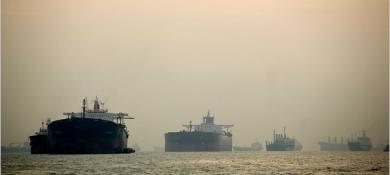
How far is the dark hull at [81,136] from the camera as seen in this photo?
101 m

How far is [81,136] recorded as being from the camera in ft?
332

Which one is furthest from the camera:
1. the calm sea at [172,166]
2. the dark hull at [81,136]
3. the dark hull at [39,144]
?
the dark hull at [39,144]

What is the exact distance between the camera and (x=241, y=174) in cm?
5753

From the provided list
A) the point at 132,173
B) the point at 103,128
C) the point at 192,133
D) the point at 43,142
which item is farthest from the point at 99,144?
the point at 192,133

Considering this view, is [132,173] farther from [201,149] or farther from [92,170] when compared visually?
[201,149]

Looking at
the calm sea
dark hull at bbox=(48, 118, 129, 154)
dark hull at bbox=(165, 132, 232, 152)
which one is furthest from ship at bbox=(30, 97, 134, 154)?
dark hull at bbox=(165, 132, 232, 152)

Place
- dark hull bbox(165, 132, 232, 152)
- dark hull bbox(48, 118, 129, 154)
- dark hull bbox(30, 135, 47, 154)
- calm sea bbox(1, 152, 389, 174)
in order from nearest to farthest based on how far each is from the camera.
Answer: calm sea bbox(1, 152, 389, 174), dark hull bbox(48, 118, 129, 154), dark hull bbox(30, 135, 47, 154), dark hull bbox(165, 132, 232, 152)

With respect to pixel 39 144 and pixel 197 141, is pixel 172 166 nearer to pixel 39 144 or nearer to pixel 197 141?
pixel 39 144

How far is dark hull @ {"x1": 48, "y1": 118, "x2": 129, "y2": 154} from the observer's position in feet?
332

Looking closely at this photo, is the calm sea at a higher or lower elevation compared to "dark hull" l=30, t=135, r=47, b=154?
lower

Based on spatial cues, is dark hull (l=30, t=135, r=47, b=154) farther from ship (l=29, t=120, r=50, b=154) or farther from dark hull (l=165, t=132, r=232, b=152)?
dark hull (l=165, t=132, r=232, b=152)

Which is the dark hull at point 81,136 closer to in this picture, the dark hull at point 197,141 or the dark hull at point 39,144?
the dark hull at point 39,144

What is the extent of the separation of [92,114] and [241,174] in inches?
3404

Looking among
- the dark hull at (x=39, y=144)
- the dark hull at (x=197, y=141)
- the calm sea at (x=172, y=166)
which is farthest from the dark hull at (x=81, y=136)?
the dark hull at (x=197, y=141)
